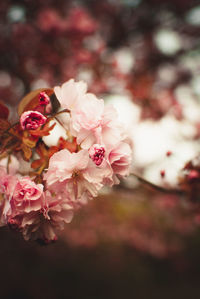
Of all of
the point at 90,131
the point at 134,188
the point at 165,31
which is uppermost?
the point at 165,31

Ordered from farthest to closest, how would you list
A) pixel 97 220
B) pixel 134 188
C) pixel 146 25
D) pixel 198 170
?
pixel 97 220, pixel 146 25, pixel 134 188, pixel 198 170

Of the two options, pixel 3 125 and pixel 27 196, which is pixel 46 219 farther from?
pixel 3 125

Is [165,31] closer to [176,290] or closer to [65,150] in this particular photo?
[65,150]

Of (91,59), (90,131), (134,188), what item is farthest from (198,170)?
(91,59)

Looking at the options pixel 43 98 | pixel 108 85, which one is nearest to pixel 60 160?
pixel 43 98

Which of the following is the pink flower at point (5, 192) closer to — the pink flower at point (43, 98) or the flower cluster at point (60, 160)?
the flower cluster at point (60, 160)

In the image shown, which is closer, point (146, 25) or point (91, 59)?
point (91, 59)
